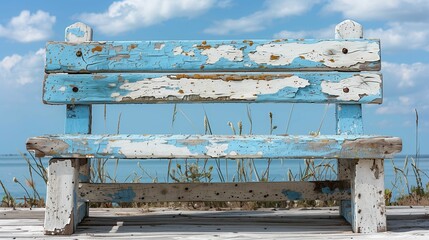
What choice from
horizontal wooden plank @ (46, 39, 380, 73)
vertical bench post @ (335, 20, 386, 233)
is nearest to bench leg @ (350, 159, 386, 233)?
vertical bench post @ (335, 20, 386, 233)

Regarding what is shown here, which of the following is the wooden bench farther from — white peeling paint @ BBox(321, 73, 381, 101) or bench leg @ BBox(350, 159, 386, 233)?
bench leg @ BBox(350, 159, 386, 233)

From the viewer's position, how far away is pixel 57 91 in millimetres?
3793

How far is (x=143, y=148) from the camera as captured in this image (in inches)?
125

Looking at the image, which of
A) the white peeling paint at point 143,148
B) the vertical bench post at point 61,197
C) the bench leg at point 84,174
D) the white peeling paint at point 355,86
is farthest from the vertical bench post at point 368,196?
the bench leg at point 84,174

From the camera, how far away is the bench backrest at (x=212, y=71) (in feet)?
12.3

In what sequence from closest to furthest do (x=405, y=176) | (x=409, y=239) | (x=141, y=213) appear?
1. (x=409, y=239)
2. (x=141, y=213)
3. (x=405, y=176)

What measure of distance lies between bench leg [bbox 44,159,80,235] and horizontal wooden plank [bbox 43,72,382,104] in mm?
639

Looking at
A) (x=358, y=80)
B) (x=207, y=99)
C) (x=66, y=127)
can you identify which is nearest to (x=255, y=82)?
(x=207, y=99)

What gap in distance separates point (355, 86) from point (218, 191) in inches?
39.6

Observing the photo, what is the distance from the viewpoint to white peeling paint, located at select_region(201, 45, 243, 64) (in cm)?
377

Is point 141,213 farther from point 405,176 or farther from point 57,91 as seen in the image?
point 405,176

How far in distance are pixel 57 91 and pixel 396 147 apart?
193 centimetres

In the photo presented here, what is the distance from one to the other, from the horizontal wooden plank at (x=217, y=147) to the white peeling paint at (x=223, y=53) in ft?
2.39

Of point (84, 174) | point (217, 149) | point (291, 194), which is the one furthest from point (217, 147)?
point (84, 174)
